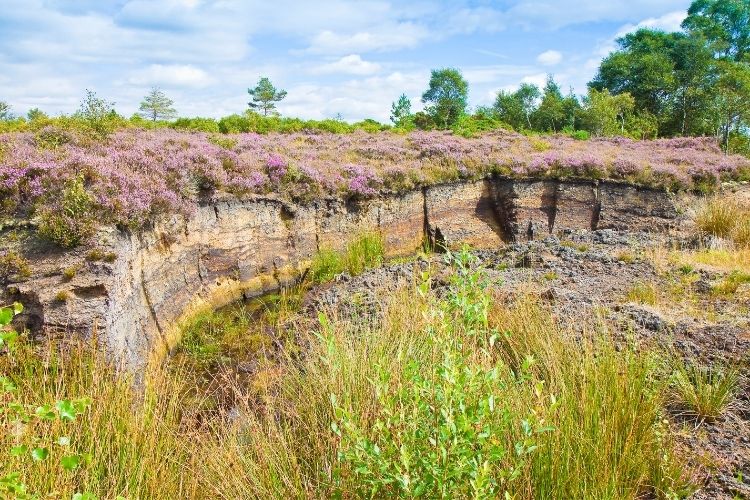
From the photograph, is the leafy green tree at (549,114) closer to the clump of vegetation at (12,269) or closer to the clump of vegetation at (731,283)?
the clump of vegetation at (731,283)

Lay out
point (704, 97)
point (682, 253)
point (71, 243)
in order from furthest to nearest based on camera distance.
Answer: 1. point (704, 97)
2. point (682, 253)
3. point (71, 243)

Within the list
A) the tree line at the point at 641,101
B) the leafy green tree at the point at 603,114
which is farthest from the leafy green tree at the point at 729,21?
the leafy green tree at the point at 603,114

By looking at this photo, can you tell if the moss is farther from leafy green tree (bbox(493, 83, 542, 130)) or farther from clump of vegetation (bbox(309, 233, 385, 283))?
leafy green tree (bbox(493, 83, 542, 130))

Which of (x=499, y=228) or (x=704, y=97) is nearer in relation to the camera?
(x=499, y=228)

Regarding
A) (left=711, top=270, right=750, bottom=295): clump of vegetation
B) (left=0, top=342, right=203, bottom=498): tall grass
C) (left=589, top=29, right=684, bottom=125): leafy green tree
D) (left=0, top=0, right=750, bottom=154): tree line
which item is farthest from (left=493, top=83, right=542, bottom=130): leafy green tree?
(left=0, top=342, right=203, bottom=498): tall grass

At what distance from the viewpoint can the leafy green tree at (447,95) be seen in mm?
34812

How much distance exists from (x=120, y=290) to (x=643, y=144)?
2651cm

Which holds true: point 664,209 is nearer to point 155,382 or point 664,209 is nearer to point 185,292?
point 185,292

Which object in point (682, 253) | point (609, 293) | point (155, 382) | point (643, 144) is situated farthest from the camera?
point (643, 144)

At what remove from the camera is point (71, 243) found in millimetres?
8102

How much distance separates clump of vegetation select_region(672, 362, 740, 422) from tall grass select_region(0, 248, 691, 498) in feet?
1.18

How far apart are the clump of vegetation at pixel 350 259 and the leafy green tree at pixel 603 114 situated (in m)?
23.6

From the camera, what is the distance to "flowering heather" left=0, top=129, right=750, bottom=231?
29.2 feet

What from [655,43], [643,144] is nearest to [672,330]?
[643,144]
